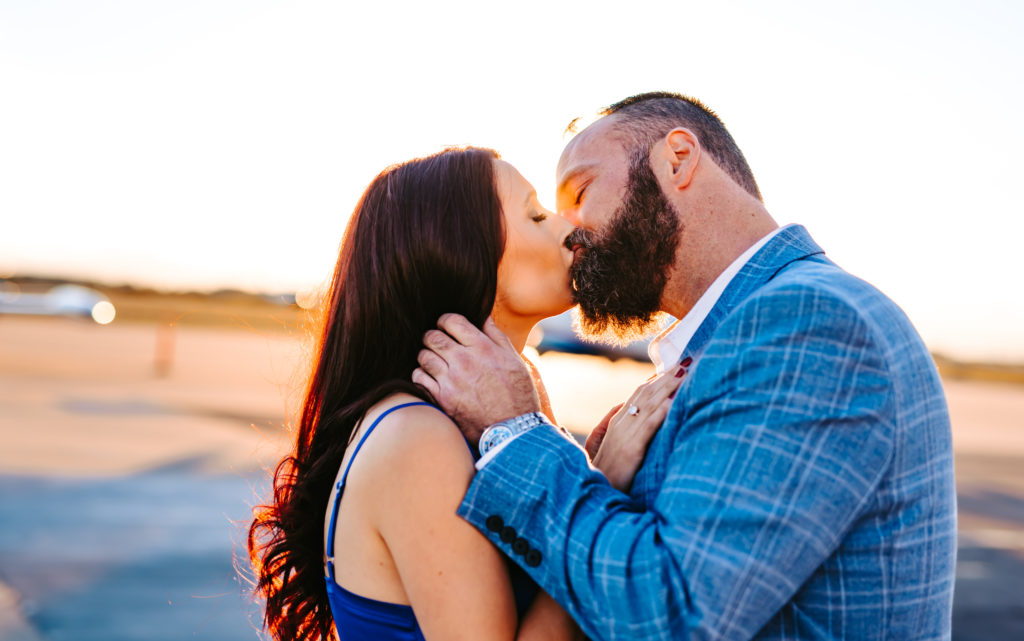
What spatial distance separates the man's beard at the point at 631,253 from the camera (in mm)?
2725

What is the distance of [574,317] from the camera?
3055 mm

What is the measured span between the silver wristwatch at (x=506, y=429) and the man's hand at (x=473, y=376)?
0.03m

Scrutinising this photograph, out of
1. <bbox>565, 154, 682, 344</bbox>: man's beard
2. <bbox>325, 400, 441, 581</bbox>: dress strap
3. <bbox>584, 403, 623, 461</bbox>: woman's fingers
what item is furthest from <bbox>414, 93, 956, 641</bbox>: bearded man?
<bbox>565, 154, 682, 344</bbox>: man's beard

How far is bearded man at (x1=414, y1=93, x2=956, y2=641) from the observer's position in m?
1.52

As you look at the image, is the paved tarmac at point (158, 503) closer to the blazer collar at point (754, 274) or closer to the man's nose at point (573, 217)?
the man's nose at point (573, 217)

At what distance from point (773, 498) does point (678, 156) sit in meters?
1.57

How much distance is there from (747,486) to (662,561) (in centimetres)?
23

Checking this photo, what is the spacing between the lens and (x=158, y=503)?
8.08 metres

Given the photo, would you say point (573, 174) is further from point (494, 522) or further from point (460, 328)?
point (494, 522)

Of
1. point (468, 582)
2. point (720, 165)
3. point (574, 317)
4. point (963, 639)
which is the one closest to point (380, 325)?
point (468, 582)

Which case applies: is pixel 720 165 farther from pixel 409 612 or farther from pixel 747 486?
pixel 409 612

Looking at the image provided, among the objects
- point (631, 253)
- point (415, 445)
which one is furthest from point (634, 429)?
point (631, 253)

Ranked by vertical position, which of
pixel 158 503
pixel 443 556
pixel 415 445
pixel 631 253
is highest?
pixel 631 253

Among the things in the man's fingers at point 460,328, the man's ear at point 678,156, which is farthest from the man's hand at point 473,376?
the man's ear at point 678,156
